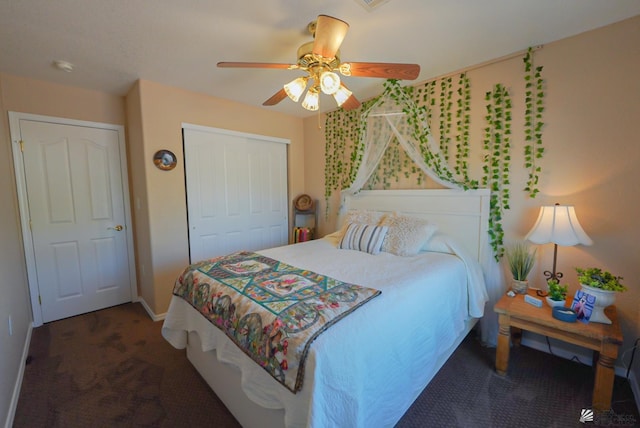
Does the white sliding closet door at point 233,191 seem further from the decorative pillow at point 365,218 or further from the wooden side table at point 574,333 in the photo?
the wooden side table at point 574,333

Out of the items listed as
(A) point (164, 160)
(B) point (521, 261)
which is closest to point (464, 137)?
(B) point (521, 261)

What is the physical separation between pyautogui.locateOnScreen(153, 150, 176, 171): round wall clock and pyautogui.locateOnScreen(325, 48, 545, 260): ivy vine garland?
2.07 meters

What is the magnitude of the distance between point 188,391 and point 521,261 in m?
2.76

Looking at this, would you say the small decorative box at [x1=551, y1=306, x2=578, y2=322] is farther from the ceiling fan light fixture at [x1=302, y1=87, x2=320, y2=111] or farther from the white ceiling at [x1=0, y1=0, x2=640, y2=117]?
the ceiling fan light fixture at [x1=302, y1=87, x2=320, y2=111]

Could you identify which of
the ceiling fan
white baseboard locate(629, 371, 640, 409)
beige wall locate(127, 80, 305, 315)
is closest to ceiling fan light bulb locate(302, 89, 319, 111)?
the ceiling fan

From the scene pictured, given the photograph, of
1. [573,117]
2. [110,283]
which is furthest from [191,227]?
[573,117]

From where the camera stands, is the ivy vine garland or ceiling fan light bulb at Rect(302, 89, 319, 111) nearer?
ceiling fan light bulb at Rect(302, 89, 319, 111)

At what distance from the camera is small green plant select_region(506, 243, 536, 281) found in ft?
6.98

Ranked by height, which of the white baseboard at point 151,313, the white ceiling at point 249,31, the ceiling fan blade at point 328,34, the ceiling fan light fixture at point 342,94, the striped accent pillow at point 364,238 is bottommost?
the white baseboard at point 151,313

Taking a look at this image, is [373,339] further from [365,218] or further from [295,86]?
[365,218]

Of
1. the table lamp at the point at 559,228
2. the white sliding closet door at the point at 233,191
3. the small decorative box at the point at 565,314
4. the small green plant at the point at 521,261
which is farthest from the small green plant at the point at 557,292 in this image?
the white sliding closet door at the point at 233,191

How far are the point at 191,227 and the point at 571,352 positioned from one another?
3802 mm

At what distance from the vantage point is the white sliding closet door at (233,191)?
302cm

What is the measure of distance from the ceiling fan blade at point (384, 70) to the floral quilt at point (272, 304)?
1.36 metres
